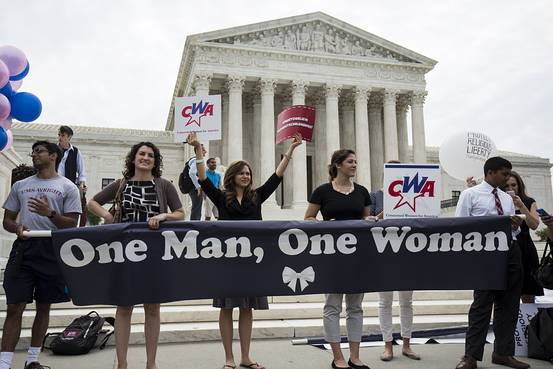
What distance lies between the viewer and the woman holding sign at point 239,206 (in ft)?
16.4

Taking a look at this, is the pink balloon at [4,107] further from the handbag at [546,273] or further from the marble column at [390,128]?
the marble column at [390,128]

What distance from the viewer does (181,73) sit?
38.5m

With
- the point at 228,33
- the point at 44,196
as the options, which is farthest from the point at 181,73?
the point at 44,196

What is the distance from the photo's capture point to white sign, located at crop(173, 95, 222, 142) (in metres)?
7.03

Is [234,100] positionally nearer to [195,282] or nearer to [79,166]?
[79,166]

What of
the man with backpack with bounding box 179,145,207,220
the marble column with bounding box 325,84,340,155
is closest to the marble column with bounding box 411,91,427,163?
the marble column with bounding box 325,84,340,155

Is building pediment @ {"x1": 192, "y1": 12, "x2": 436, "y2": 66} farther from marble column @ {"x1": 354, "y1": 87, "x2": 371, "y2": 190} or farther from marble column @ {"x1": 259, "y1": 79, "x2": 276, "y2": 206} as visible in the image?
marble column @ {"x1": 354, "y1": 87, "x2": 371, "y2": 190}

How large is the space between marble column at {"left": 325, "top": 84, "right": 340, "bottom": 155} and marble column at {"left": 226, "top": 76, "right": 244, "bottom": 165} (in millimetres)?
6918

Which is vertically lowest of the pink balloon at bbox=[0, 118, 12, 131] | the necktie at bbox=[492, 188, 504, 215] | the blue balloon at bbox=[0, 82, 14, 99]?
the necktie at bbox=[492, 188, 504, 215]

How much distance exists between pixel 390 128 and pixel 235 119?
12684 mm

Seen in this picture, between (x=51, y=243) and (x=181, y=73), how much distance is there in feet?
117

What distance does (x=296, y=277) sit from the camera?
195 inches

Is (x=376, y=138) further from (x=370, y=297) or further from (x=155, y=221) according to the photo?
(x=155, y=221)

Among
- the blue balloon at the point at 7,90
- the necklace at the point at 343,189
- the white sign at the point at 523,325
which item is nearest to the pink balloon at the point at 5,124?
the blue balloon at the point at 7,90
